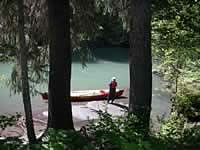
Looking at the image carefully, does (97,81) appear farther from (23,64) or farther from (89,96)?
(23,64)

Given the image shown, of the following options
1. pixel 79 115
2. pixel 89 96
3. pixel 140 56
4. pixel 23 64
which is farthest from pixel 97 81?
pixel 140 56

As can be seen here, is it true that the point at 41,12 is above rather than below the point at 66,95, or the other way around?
above

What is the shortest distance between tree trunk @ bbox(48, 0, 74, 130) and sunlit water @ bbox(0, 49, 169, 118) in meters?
4.02

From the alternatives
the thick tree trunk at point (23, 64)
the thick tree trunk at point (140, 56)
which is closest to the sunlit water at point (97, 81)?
the thick tree trunk at point (23, 64)

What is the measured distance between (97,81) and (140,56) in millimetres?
14600

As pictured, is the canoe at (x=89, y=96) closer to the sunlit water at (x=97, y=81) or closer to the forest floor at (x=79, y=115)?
the forest floor at (x=79, y=115)

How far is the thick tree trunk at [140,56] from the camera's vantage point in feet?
17.2

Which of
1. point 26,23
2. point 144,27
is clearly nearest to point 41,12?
point 26,23

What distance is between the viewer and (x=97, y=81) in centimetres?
1989

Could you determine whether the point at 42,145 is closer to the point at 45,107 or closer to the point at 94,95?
the point at 45,107

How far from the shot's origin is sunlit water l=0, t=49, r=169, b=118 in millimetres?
13914

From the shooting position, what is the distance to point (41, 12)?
270 inches

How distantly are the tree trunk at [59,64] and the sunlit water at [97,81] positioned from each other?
4.02 meters

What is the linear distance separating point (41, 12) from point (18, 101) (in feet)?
26.7
